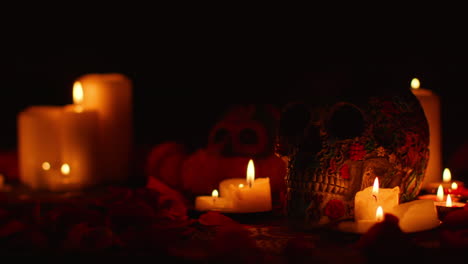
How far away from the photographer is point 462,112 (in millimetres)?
1897

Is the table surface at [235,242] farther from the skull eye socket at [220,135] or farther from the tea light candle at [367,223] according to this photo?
the skull eye socket at [220,135]

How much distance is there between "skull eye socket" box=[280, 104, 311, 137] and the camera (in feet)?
3.69

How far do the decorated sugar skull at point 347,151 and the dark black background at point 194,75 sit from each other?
0.51 m

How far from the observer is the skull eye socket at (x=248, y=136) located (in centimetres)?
143

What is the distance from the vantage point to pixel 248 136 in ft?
4.70

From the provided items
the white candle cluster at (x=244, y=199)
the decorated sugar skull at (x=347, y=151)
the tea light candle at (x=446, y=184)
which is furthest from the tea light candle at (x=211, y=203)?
the tea light candle at (x=446, y=184)

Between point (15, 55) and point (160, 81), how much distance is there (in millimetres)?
596

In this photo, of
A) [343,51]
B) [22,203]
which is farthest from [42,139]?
[343,51]

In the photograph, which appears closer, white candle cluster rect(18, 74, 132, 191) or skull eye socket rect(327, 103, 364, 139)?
skull eye socket rect(327, 103, 364, 139)

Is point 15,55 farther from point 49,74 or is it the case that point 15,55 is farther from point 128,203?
point 128,203

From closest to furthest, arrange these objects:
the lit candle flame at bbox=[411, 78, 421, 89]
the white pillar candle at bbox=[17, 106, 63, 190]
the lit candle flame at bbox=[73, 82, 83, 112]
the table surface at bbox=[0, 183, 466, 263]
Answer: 1. the table surface at bbox=[0, 183, 466, 263]
2. the lit candle flame at bbox=[411, 78, 421, 89]
3. the white pillar candle at bbox=[17, 106, 63, 190]
4. the lit candle flame at bbox=[73, 82, 83, 112]

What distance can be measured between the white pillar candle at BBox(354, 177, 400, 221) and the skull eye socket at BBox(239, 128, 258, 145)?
1.48 feet

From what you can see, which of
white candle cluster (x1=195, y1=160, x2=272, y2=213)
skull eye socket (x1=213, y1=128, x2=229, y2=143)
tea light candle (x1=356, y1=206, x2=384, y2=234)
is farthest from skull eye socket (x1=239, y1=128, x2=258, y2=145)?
tea light candle (x1=356, y1=206, x2=384, y2=234)

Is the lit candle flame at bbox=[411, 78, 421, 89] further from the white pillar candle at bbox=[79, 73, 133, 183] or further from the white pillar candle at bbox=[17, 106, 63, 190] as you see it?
the white pillar candle at bbox=[17, 106, 63, 190]
